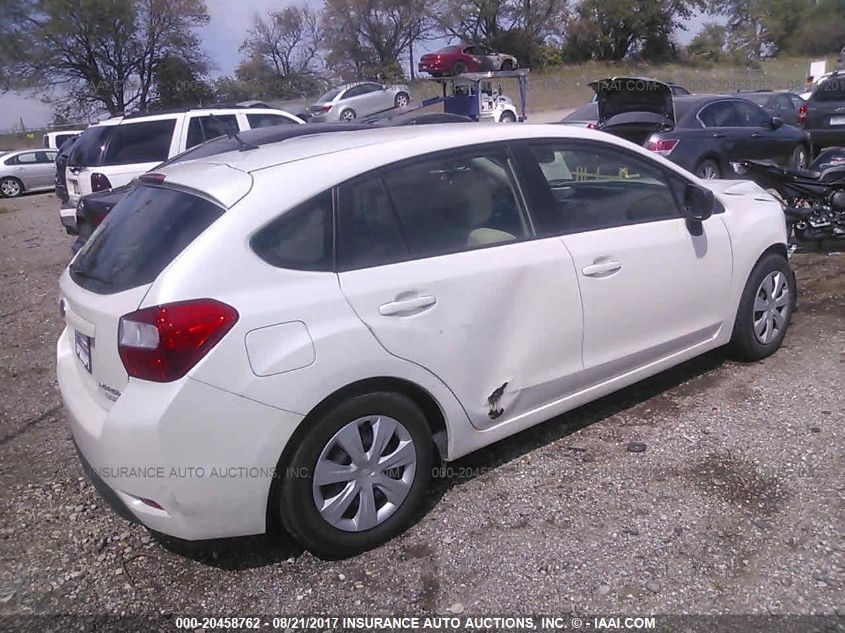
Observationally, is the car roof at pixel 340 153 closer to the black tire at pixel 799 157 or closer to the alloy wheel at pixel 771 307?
the alloy wheel at pixel 771 307

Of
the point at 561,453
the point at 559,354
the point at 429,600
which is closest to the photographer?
the point at 429,600

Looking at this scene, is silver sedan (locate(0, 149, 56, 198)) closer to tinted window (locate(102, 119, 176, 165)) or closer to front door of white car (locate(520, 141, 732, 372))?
tinted window (locate(102, 119, 176, 165))

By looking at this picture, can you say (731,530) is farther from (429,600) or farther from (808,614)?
(429,600)

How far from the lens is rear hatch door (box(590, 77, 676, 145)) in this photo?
34.4ft

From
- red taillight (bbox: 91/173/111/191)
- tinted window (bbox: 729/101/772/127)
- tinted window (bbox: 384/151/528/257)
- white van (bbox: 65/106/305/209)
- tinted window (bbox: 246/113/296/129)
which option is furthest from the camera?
tinted window (bbox: 729/101/772/127)

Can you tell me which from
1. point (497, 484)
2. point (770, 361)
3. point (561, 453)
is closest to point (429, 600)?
point (497, 484)

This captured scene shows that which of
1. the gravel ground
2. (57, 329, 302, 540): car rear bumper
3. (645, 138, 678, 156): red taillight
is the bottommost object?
the gravel ground

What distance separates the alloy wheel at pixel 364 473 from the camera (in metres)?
3.02

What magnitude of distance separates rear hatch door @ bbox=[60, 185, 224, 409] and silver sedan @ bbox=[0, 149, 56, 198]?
69.2ft

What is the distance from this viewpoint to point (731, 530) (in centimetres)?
321

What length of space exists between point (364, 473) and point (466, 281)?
35.8 inches

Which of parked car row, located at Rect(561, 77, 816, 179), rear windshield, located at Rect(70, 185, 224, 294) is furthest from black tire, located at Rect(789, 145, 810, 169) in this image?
rear windshield, located at Rect(70, 185, 224, 294)

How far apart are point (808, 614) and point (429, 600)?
1.34 m

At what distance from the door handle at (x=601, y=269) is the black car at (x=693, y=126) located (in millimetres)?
6715
